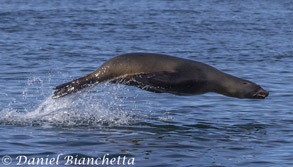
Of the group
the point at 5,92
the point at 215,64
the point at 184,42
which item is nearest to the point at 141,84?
the point at 5,92

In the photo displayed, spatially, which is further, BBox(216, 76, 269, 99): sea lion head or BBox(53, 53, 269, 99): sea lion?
BBox(216, 76, 269, 99): sea lion head

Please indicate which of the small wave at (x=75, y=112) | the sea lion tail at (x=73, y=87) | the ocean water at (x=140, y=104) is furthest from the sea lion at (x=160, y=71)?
the ocean water at (x=140, y=104)

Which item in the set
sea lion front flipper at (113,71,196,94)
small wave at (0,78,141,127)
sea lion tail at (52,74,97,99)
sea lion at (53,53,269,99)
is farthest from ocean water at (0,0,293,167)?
sea lion front flipper at (113,71,196,94)

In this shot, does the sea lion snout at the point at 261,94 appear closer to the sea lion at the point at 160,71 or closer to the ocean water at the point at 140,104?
the sea lion at the point at 160,71

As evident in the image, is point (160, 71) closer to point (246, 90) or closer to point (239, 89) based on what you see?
point (239, 89)

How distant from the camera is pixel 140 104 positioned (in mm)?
14812

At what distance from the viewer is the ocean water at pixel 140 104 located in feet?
33.0

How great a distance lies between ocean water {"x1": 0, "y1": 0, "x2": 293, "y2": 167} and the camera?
10.1 metres

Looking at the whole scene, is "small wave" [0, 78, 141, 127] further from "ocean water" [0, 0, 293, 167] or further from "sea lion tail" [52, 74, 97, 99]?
"sea lion tail" [52, 74, 97, 99]

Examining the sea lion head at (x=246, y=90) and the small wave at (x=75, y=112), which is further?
the small wave at (x=75, y=112)

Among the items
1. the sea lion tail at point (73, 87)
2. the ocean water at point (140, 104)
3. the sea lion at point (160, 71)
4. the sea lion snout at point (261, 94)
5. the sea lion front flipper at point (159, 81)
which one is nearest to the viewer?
the ocean water at point (140, 104)

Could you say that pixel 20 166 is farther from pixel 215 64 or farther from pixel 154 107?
pixel 215 64

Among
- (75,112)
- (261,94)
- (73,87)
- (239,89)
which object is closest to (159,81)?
(73,87)

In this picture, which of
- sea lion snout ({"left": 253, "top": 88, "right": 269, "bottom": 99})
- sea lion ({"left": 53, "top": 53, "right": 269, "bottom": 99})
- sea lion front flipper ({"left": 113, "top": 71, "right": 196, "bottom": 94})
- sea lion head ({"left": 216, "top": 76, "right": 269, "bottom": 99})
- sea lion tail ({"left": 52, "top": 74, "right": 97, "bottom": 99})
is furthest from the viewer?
sea lion head ({"left": 216, "top": 76, "right": 269, "bottom": 99})
